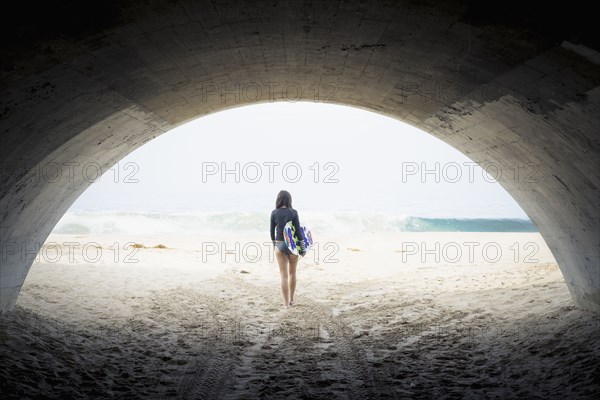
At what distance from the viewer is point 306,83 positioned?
6879 millimetres

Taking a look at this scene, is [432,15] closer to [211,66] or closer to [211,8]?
[211,8]

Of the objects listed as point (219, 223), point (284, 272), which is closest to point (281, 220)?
point (284, 272)

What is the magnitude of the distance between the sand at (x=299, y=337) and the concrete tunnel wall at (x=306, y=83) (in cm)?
117

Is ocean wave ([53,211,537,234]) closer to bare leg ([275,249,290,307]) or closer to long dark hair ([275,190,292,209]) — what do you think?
bare leg ([275,249,290,307])

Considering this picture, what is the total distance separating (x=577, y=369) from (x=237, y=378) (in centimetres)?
353

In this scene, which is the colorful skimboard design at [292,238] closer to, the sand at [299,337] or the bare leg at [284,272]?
the bare leg at [284,272]

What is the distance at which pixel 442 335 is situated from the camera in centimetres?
675

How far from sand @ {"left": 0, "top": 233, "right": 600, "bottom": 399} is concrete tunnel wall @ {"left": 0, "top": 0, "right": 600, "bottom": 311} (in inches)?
46.2

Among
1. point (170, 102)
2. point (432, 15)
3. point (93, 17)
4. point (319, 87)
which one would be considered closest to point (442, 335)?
point (319, 87)

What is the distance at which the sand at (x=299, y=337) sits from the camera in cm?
480

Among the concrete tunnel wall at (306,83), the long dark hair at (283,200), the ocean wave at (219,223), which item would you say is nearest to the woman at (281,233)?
the long dark hair at (283,200)

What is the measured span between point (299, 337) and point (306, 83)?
3.69 metres

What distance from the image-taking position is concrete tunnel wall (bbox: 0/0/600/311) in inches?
150

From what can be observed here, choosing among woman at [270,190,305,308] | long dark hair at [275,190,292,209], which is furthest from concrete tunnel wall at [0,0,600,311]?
woman at [270,190,305,308]
